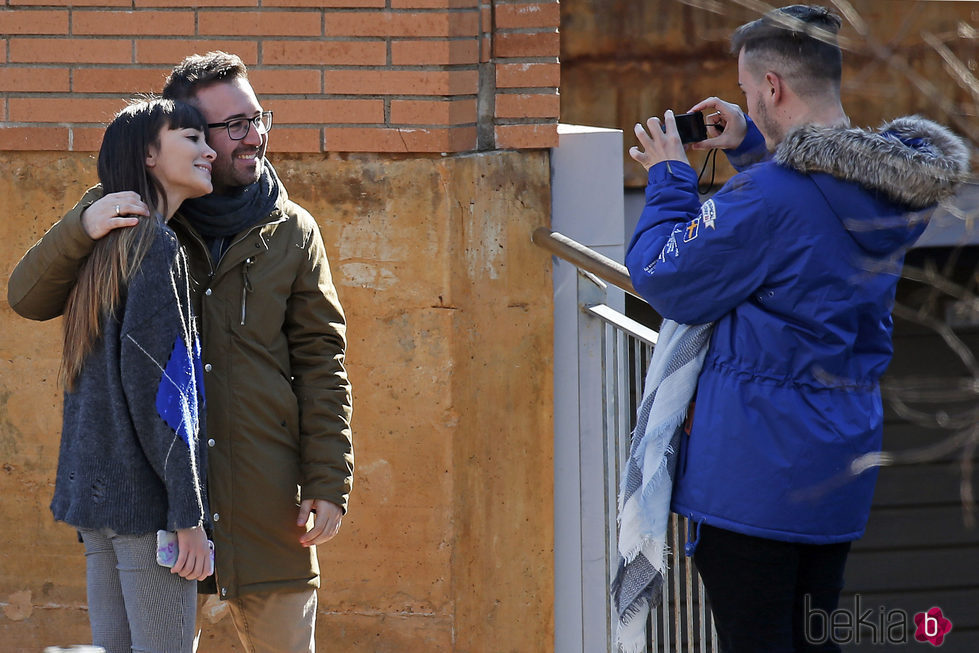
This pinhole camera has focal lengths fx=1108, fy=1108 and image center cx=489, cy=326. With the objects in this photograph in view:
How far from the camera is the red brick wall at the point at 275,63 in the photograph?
3.82 meters

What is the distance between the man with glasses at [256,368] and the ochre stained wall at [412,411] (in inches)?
42.4

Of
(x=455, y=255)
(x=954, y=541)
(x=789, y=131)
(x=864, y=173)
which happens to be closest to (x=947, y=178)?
(x=864, y=173)

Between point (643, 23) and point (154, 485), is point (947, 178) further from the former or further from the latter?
point (643, 23)

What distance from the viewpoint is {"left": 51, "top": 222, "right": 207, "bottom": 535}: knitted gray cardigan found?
2377 mm

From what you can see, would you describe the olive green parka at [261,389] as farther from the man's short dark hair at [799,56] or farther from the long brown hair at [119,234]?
the man's short dark hair at [799,56]

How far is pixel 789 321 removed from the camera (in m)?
2.29

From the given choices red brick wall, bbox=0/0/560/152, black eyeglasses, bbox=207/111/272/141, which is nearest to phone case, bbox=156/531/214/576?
black eyeglasses, bbox=207/111/272/141

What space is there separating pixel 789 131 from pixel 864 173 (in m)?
0.20

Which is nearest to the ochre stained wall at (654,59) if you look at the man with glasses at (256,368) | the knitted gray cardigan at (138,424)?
the man with glasses at (256,368)

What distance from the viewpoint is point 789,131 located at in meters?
2.34

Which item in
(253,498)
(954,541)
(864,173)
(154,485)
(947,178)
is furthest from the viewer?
(954,541)

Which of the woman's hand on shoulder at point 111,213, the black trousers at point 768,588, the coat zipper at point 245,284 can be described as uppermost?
the woman's hand on shoulder at point 111,213

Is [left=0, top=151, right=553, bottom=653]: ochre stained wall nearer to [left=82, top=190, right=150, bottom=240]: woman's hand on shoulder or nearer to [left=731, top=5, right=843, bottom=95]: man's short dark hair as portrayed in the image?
[left=82, top=190, right=150, bottom=240]: woman's hand on shoulder

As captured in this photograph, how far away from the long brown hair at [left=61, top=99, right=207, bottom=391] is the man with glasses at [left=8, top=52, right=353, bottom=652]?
11cm
